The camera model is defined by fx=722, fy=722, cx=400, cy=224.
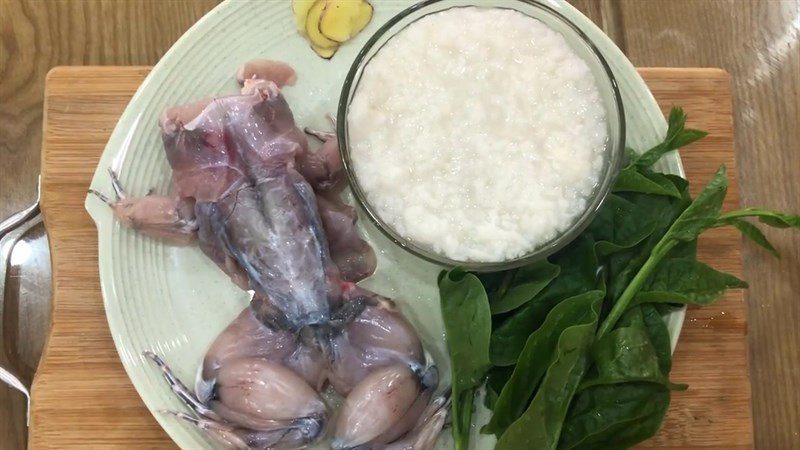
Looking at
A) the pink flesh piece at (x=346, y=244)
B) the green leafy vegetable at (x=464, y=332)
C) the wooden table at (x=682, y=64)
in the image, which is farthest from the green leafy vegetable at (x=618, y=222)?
the wooden table at (x=682, y=64)

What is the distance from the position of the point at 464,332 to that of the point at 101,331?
0.61 m

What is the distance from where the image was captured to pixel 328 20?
1216 mm

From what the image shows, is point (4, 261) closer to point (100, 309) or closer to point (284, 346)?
point (100, 309)

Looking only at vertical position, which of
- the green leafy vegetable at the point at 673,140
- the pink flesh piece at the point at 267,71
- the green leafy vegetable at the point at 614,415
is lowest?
the green leafy vegetable at the point at 614,415

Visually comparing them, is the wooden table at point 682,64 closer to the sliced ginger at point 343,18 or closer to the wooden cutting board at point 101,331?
the wooden cutting board at point 101,331

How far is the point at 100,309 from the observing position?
4.01ft

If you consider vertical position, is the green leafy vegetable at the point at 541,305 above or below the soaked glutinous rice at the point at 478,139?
below

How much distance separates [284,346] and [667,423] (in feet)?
2.16

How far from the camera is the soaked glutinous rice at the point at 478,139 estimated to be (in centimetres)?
105

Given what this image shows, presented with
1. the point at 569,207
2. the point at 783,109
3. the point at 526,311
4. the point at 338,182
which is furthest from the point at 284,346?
the point at 783,109

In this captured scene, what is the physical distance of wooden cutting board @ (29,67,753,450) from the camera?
1.20 meters

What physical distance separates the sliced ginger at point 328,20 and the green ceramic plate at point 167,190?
15mm

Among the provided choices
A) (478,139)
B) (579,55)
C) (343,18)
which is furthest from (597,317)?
(343,18)

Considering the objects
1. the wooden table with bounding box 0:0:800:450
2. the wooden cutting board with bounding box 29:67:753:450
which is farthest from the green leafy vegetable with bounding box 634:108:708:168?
the wooden table with bounding box 0:0:800:450
